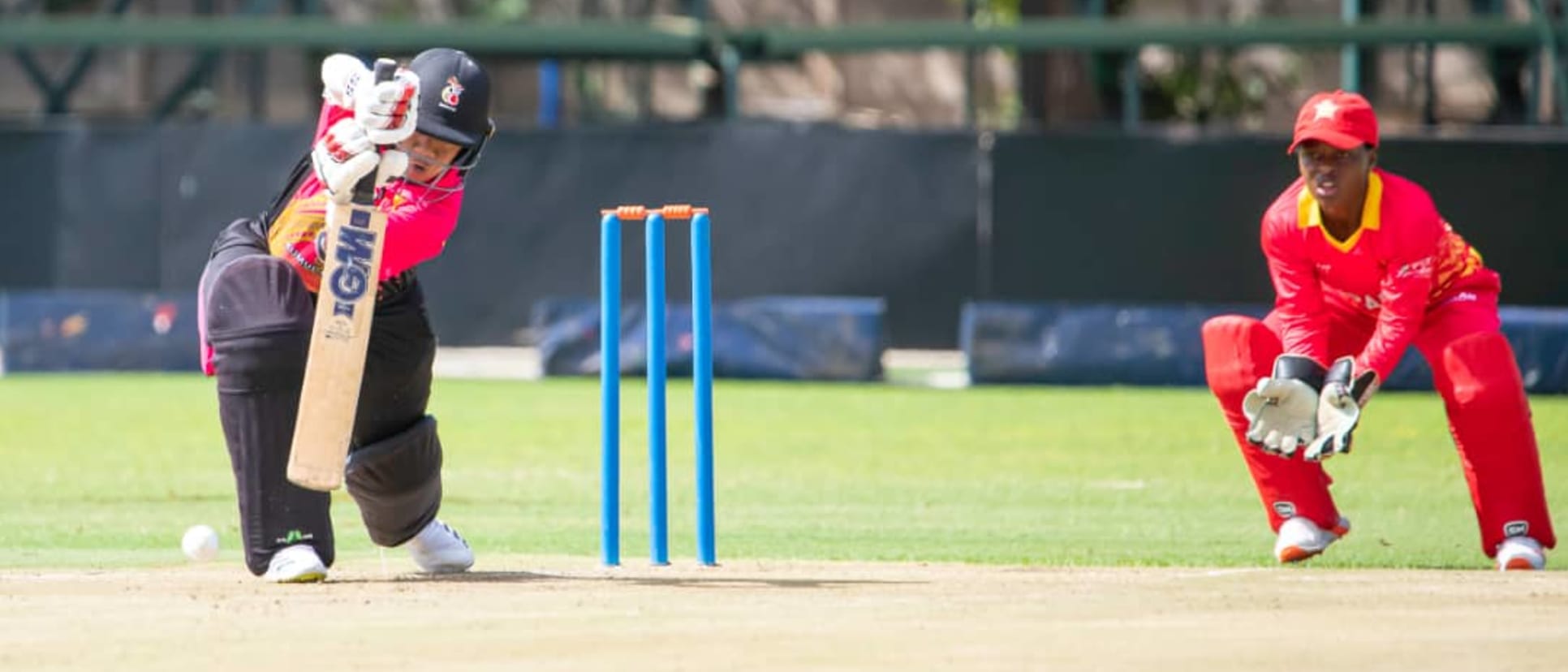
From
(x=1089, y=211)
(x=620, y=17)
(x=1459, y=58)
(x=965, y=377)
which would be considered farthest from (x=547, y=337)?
(x=1459, y=58)

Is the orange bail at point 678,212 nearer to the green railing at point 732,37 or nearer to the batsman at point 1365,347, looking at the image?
the batsman at point 1365,347

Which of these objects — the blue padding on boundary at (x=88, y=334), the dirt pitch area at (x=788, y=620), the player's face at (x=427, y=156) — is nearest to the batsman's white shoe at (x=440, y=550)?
the dirt pitch area at (x=788, y=620)

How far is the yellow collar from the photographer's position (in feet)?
27.3

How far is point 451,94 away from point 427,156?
21 cm

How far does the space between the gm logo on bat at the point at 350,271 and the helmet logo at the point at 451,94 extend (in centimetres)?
45

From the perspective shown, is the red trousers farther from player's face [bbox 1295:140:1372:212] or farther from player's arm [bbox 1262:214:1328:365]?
→ player's face [bbox 1295:140:1372:212]

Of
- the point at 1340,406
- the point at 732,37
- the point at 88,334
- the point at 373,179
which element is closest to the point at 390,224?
the point at 373,179

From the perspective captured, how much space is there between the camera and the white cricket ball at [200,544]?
8164 millimetres

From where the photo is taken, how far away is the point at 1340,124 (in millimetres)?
8258

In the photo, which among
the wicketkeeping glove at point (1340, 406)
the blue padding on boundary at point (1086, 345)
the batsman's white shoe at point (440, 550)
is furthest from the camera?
the blue padding on boundary at point (1086, 345)

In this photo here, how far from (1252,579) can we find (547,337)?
13.1m

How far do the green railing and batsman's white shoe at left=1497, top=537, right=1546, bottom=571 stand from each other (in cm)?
1481

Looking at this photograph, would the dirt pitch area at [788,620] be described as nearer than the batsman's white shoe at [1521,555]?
Yes

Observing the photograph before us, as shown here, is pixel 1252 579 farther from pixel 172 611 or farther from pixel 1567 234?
pixel 1567 234
